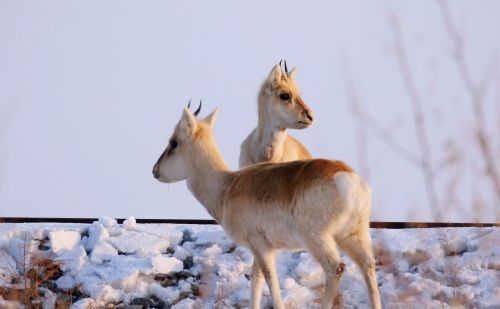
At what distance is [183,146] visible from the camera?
8.66 meters

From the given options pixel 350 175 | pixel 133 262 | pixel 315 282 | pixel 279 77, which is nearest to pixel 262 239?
pixel 350 175

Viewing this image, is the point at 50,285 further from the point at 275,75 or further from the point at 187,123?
the point at 275,75

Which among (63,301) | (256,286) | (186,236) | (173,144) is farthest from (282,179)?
(186,236)

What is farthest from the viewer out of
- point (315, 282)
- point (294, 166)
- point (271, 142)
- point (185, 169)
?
point (271, 142)

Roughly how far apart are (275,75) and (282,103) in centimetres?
40

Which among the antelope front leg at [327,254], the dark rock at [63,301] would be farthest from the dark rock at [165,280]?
the antelope front leg at [327,254]

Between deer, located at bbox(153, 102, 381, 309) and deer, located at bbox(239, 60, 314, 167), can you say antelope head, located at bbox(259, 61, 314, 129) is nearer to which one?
deer, located at bbox(239, 60, 314, 167)

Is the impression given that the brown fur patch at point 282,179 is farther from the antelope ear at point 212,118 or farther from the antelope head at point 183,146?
the antelope ear at point 212,118

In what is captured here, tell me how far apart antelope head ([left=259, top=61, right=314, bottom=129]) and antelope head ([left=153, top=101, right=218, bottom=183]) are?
1832 millimetres

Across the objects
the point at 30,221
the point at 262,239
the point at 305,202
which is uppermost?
the point at 305,202

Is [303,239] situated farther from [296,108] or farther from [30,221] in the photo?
[30,221]

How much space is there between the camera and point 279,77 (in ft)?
35.1

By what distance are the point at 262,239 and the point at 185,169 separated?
1594 mm

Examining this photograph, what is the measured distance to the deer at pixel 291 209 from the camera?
22.1 ft
